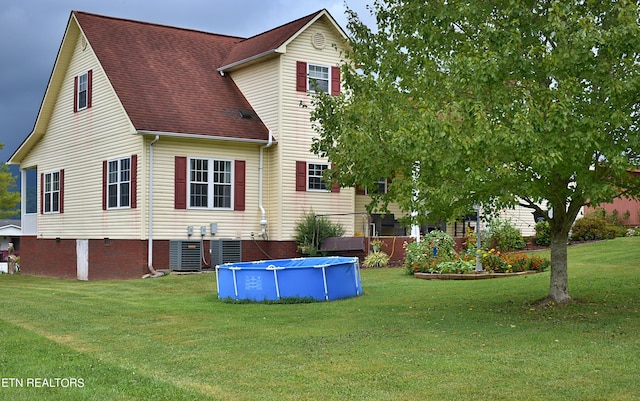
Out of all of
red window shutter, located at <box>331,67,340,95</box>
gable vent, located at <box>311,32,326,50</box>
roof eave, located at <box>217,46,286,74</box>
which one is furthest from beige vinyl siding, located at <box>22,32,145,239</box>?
red window shutter, located at <box>331,67,340,95</box>

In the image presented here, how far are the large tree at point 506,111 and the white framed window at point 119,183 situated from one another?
1357cm

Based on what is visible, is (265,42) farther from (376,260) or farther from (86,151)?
(376,260)

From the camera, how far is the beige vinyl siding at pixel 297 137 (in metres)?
26.7

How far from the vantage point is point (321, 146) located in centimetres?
1622

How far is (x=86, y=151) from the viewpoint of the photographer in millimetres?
28734

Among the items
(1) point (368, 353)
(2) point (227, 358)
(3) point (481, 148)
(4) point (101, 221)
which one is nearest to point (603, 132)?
(3) point (481, 148)

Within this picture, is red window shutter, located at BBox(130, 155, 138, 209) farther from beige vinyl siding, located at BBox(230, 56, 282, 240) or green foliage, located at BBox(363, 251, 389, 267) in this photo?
green foliage, located at BBox(363, 251, 389, 267)

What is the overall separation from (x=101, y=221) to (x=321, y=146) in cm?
1358

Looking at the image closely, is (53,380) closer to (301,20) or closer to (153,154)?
(153,154)

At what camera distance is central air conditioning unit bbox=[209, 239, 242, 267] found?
85.6 feet

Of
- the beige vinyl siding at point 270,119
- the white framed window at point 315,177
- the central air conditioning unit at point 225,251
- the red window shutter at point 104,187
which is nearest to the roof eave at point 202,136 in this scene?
the beige vinyl siding at point 270,119

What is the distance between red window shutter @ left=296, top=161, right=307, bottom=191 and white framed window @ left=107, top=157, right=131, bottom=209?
5537 mm

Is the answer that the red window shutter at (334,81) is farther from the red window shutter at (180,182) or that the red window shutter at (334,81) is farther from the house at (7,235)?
the house at (7,235)

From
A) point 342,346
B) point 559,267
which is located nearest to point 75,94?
point 559,267
